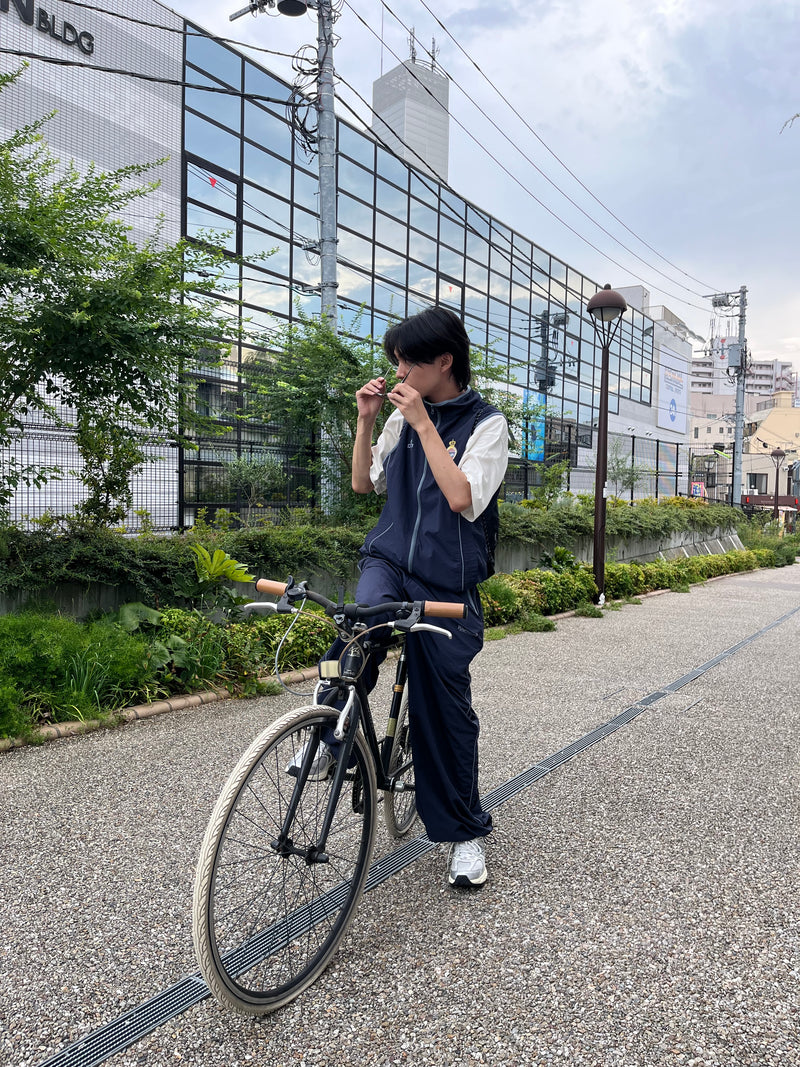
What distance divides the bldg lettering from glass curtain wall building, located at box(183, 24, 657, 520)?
6.56 feet

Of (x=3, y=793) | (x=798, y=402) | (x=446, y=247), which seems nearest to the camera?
(x=3, y=793)

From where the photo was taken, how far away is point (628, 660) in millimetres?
6496

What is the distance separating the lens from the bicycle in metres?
1.73

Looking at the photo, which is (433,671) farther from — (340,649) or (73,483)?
(73,483)

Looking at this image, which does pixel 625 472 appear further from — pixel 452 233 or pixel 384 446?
pixel 384 446

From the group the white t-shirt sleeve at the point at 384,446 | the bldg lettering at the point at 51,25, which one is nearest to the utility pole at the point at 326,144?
the bldg lettering at the point at 51,25

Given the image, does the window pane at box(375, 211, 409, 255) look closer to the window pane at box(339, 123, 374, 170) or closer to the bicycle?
the window pane at box(339, 123, 374, 170)

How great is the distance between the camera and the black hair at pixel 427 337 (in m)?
2.24

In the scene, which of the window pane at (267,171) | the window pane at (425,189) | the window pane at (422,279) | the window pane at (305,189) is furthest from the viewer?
the window pane at (425,189)

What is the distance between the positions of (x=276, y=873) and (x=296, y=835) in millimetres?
131

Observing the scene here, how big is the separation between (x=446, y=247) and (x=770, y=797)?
22.6 meters

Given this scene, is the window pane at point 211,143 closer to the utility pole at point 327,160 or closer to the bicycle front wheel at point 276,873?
the utility pole at point 327,160

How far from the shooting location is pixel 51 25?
1203 cm

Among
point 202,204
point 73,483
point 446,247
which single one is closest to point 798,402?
point 446,247
